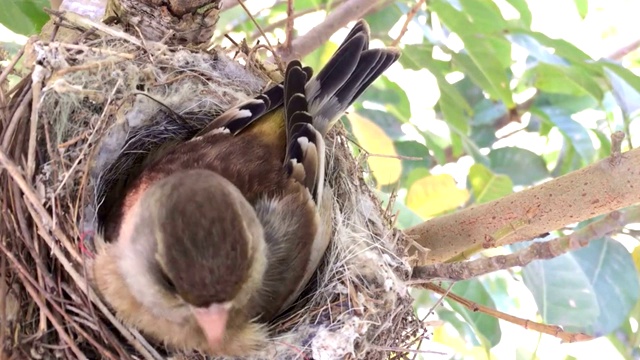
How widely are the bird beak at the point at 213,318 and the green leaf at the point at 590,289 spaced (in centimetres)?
106

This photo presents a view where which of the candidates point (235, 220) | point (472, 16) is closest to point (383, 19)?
point (472, 16)

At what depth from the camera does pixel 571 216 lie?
5.08 ft

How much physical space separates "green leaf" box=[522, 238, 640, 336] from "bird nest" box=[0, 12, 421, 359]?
19.2 inches

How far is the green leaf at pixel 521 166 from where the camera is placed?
2562mm

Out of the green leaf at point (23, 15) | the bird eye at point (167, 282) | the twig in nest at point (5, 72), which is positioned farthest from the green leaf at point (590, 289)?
the green leaf at point (23, 15)

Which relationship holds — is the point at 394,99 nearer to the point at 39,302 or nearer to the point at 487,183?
the point at 487,183

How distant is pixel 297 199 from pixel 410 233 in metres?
0.33

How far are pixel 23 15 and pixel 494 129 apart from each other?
1971 millimetres

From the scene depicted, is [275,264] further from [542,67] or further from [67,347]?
[542,67]

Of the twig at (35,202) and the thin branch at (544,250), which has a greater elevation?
the twig at (35,202)

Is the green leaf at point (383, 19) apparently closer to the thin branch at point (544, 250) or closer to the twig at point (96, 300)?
the thin branch at point (544, 250)

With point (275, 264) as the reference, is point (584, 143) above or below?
below

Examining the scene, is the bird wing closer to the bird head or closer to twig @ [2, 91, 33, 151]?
the bird head

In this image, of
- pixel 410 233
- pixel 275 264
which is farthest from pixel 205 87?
pixel 410 233
